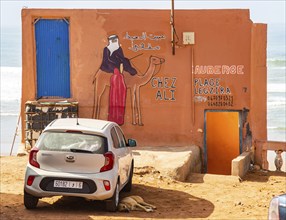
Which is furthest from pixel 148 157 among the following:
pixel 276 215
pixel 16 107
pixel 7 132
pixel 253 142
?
pixel 16 107

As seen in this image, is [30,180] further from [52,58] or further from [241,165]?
[52,58]

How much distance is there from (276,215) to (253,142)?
13.8 meters

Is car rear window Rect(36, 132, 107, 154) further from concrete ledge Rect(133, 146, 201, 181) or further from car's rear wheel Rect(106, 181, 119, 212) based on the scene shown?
concrete ledge Rect(133, 146, 201, 181)

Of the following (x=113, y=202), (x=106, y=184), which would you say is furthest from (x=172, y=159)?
(x=106, y=184)

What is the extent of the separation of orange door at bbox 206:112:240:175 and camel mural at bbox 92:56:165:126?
7.51ft

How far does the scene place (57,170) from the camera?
1257 centimetres

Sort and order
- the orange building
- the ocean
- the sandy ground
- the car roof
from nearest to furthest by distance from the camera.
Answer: the car roof → the sandy ground → the orange building → the ocean

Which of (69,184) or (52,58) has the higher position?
(52,58)

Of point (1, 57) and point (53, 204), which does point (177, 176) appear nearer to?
point (53, 204)

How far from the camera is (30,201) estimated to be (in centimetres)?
1296

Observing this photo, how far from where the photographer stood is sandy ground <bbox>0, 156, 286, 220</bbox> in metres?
13.0

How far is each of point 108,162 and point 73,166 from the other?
650 millimetres

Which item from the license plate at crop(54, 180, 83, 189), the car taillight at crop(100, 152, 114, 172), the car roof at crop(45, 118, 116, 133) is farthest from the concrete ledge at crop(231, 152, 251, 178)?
the license plate at crop(54, 180, 83, 189)

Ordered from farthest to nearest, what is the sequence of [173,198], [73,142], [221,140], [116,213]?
[221,140] → [173,198] → [116,213] → [73,142]
